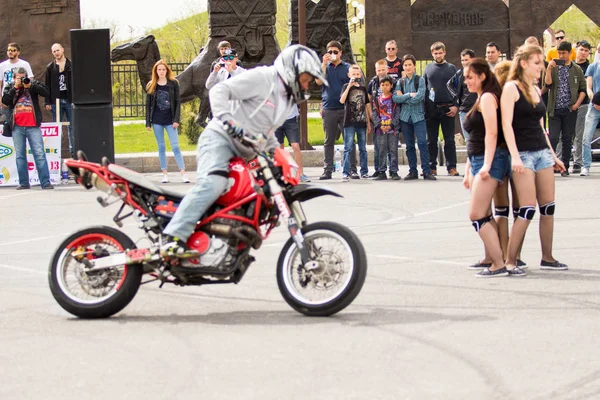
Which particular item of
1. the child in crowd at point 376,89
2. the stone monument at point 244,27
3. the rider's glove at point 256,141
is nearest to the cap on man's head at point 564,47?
the child in crowd at point 376,89

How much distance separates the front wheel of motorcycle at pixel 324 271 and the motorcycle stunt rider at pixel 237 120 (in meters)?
0.63

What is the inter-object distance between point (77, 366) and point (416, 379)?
1.80 m

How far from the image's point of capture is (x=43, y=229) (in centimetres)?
1323

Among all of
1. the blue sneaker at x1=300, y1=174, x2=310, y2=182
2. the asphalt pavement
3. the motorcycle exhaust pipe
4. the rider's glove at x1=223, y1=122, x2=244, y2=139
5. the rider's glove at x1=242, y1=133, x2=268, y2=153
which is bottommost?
the asphalt pavement

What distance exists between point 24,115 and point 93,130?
1.32m

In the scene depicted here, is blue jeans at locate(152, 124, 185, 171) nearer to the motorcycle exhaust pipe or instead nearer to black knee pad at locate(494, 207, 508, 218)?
black knee pad at locate(494, 207, 508, 218)

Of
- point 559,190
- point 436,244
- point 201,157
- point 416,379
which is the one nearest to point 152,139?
point 559,190

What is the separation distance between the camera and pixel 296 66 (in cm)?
788

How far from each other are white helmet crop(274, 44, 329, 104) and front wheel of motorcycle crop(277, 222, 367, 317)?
0.95 m

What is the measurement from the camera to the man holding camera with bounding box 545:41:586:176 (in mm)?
18547

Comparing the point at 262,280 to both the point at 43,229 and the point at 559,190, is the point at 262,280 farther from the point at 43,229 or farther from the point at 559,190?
the point at 559,190

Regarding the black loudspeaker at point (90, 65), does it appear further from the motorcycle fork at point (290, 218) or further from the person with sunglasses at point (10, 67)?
the motorcycle fork at point (290, 218)

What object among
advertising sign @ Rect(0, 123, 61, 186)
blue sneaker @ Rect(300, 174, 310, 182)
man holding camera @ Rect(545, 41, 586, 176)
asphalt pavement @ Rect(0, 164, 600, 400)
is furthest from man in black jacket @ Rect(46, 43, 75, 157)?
asphalt pavement @ Rect(0, 164, 600, 400)

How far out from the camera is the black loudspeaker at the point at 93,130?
1877 cm
